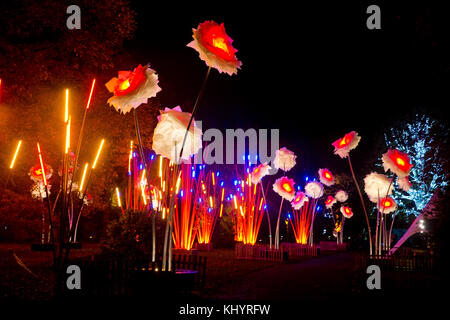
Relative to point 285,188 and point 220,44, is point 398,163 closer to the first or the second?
point 285,188

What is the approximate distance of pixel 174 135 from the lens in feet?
25.8

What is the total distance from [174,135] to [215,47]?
5.94ft

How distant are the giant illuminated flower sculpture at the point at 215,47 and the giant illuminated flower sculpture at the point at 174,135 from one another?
4.23 ft

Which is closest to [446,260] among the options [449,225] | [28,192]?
[449,225]

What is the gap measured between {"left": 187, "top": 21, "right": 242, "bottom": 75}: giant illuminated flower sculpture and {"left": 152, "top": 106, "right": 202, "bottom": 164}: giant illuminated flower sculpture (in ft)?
4.23

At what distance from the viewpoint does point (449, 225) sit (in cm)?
1413

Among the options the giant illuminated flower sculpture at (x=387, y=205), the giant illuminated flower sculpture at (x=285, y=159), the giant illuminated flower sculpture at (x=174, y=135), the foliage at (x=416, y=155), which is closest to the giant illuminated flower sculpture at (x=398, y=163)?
the giant illuminated flower sculpture at (x=387, y=205)

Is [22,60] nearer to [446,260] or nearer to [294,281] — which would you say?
[294,281]

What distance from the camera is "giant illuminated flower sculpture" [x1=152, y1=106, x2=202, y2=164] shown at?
7828 mm

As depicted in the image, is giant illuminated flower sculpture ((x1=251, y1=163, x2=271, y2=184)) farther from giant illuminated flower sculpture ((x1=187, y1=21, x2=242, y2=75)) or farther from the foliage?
the foliage

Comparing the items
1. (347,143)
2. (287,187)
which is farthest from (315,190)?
(347,143)

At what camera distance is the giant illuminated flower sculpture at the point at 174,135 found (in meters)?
7.83

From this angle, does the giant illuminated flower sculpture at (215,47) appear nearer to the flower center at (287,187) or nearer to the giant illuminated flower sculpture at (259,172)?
the giant illuminated flower sculpture at (259,172)

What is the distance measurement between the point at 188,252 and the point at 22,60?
9681 millimetres
